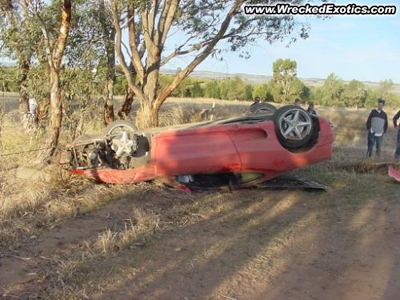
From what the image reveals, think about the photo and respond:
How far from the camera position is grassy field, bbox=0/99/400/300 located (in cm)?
375

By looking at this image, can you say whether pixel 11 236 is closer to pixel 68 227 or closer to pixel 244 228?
pixel 68 227

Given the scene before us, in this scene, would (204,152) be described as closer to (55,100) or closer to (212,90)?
(55,100)

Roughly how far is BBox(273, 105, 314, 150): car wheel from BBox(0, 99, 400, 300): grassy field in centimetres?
79

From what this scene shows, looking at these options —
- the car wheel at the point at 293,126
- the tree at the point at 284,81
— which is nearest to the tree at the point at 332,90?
the tree at the point at 284,81

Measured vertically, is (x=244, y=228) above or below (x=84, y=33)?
below

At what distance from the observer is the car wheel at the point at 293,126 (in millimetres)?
6668

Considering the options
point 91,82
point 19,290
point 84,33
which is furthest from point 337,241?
point 84,33

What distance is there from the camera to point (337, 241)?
4.98 meters

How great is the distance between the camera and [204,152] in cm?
643

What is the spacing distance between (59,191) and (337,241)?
3437 millimetres

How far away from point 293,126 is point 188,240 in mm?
2692

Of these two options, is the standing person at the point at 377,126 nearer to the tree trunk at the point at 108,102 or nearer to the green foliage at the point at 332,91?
the tree trunk at the point at 108,102

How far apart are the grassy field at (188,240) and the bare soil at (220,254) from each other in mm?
10

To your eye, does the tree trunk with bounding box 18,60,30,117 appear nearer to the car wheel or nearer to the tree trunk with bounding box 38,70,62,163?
the tree trunk with bounding box 38,70,62,163
